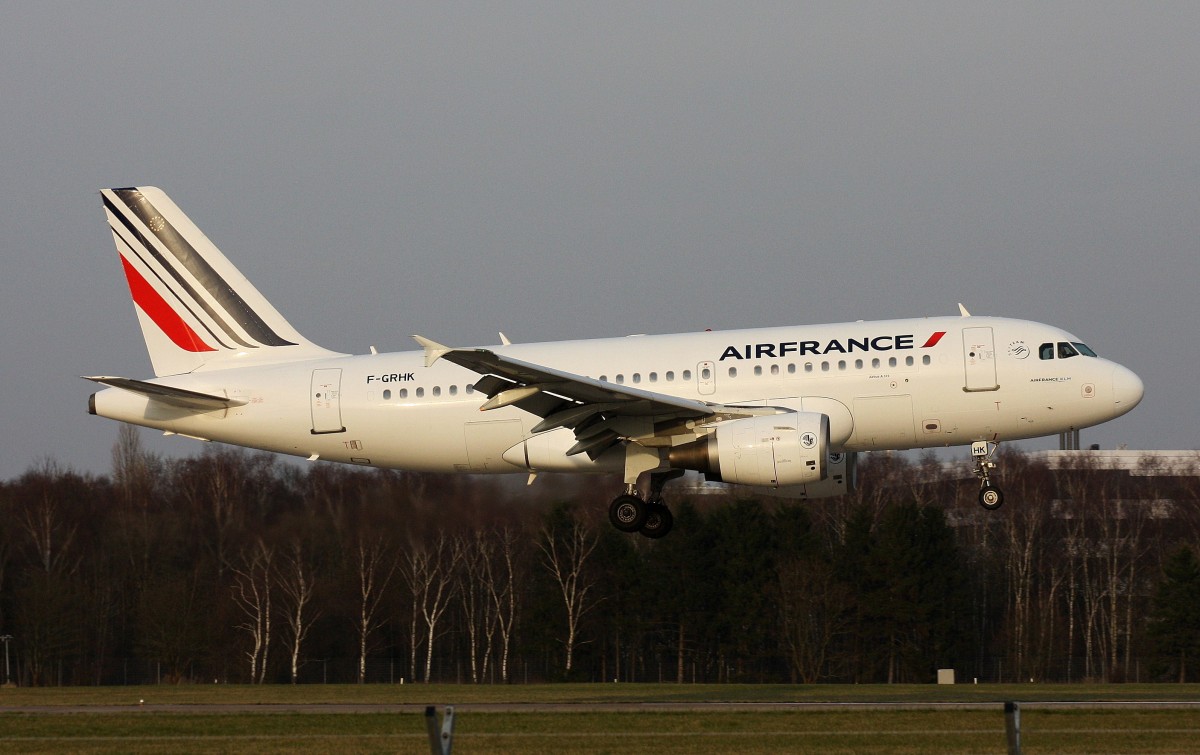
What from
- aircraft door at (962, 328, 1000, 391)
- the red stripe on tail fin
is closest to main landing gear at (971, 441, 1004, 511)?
aircraft door at (962, 328, 1000, 391)

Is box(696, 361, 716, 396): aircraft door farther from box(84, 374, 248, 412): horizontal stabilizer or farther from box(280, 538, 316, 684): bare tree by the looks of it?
box(280, 538, 316, 684): bare tree

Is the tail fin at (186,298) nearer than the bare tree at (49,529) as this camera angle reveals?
Yes

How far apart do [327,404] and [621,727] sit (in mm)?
11031

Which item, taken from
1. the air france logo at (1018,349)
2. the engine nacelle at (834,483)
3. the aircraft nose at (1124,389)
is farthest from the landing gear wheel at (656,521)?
the aircraft nose at (1124,389)

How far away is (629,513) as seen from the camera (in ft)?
108

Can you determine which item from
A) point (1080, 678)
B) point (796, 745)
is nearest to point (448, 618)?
point (1080, 678)

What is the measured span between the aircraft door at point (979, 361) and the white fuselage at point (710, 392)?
0.03 meters

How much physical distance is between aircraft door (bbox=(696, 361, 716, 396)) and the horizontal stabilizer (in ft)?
34.4

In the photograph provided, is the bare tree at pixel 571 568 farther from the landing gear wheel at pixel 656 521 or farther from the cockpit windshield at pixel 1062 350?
the cockpit windshield at pixel 1062 350

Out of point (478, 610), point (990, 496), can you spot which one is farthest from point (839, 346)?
point (478, 610)

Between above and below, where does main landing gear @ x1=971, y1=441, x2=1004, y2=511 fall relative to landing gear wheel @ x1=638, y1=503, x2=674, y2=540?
above

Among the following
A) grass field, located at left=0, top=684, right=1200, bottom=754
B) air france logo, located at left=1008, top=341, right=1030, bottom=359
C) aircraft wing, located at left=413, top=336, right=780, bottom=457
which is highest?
air france logo, located at left=1008, top=341, right=1030, bottom=359

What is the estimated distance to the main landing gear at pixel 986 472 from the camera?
3186 cm

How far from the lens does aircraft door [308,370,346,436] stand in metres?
33.8
